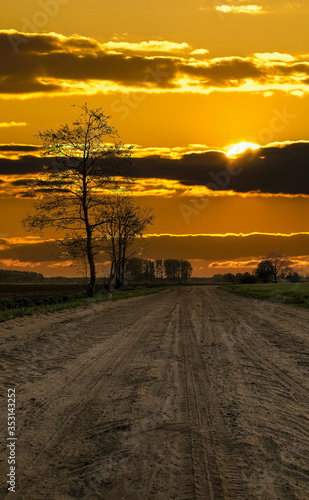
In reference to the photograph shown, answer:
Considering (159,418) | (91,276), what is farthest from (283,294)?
(159,418)

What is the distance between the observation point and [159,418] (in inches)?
248

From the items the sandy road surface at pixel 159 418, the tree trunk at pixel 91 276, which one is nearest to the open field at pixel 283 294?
the tree trunk at pixel 91 276

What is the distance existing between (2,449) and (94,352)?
6089 mm

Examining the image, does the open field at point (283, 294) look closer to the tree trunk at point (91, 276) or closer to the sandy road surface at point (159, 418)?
the tree trunk at point (91, 276)

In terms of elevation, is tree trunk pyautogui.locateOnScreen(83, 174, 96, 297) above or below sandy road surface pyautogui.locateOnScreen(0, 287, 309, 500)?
above

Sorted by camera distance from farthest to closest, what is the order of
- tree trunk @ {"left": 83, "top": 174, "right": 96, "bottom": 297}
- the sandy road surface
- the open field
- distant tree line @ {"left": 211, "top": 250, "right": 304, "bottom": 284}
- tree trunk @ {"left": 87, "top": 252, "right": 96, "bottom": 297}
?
distant tree line @ {"left": 211, "top": 250, "right": 304, "bottom": 284}
tree trunk @ {"left": 87, "top": 252, "right": 96, "bottom": 297}
tree trunk @ {"left": 83, "top": 174, "right": 96, "bottom": 297}
the open field
the sandy road surface

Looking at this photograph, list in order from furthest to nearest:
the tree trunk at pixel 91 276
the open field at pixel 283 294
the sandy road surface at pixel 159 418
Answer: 1. the tree trunk at pixel 91 276
2. the open field at pixel 283 294
3. the sandy road surface at pixel 159 418

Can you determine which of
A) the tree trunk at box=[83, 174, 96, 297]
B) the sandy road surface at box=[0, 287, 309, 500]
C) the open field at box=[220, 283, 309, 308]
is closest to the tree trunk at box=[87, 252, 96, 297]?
the tree trunk at box=[83, 174, 96, 297]

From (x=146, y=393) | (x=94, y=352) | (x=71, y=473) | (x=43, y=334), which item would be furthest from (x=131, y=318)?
(x=71, y=473)

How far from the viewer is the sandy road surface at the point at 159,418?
180 inches

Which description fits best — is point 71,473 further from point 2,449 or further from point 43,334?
point 43,334

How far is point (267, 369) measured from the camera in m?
9.55

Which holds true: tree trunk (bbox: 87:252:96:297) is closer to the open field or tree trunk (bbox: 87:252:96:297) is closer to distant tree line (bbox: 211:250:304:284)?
the open field

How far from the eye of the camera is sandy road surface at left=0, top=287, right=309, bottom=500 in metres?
4.57
